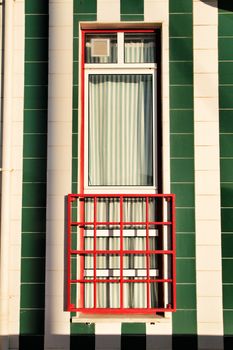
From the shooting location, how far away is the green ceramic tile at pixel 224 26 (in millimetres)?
5520

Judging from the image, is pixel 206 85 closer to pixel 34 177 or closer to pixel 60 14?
pixel 60 14

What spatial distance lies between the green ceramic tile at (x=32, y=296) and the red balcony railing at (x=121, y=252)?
28cm

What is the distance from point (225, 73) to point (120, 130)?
3.73 ft

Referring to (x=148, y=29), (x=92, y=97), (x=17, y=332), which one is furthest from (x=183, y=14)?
(x=17, y=332)

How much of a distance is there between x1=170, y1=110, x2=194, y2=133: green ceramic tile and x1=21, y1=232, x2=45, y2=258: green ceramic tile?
160 cm

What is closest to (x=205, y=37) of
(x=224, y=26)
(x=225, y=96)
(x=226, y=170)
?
(x=224, y=26)

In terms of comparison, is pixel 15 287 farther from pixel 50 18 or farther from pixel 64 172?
pixel 50 18

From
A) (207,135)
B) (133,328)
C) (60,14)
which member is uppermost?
(60,14)

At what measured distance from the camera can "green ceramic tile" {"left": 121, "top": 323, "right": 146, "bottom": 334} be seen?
522 centimetres

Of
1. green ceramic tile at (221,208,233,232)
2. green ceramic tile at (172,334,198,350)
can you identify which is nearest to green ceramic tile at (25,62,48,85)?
green ceramic tile at (221,208,233,232)

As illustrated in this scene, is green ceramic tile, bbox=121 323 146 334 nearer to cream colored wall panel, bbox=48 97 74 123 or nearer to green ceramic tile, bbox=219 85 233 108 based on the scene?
cream colored wall panel, bbox=48 97 74 123

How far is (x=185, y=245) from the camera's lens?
530 cm

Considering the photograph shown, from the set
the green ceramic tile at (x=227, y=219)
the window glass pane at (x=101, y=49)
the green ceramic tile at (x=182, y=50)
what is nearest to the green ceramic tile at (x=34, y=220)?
the window glass pane at (x=101, y=49)

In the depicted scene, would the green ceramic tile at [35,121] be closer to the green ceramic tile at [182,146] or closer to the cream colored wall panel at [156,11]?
the green ceramic tile at [182,146]
